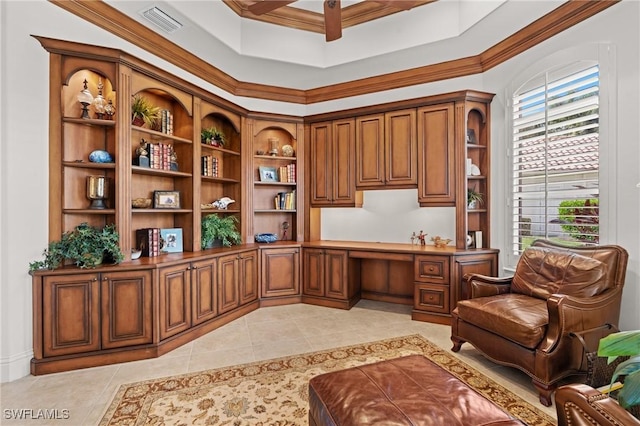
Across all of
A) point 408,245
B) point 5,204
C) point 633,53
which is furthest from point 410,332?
point 5,204

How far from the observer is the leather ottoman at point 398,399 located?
52.2 inches

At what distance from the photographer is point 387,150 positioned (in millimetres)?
4312

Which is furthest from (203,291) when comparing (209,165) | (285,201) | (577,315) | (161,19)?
(577,315)

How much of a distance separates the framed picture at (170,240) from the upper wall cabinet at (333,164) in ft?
6.46

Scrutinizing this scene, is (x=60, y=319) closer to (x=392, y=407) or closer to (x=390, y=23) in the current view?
(x=392, y=407)

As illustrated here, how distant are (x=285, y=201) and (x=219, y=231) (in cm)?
114

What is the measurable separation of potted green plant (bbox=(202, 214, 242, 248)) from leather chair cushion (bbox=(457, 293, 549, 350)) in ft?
9.59

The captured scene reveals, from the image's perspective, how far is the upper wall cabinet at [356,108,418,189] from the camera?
416 centimetres

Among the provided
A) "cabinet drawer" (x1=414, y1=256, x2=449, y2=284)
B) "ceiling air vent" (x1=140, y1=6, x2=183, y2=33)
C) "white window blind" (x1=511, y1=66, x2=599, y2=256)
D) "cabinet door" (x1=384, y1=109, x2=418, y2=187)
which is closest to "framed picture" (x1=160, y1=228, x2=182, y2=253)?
"ceiling air vent" (x1=140, y1=6, x2=183, y2=33)

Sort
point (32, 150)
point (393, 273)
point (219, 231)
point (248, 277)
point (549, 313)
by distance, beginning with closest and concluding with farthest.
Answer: point (549, 313) → point (32, 150) → point (219, 231) → point (248, 277) → point (393, 273)

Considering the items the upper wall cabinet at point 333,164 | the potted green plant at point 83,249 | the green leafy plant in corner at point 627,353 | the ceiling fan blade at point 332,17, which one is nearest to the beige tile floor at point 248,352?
the potted green plant at point 83,249

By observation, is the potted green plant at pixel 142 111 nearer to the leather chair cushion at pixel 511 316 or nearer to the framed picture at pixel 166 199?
the framed picture at pixel 166 199

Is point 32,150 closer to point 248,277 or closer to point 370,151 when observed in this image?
point 248,277

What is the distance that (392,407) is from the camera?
1.40m
